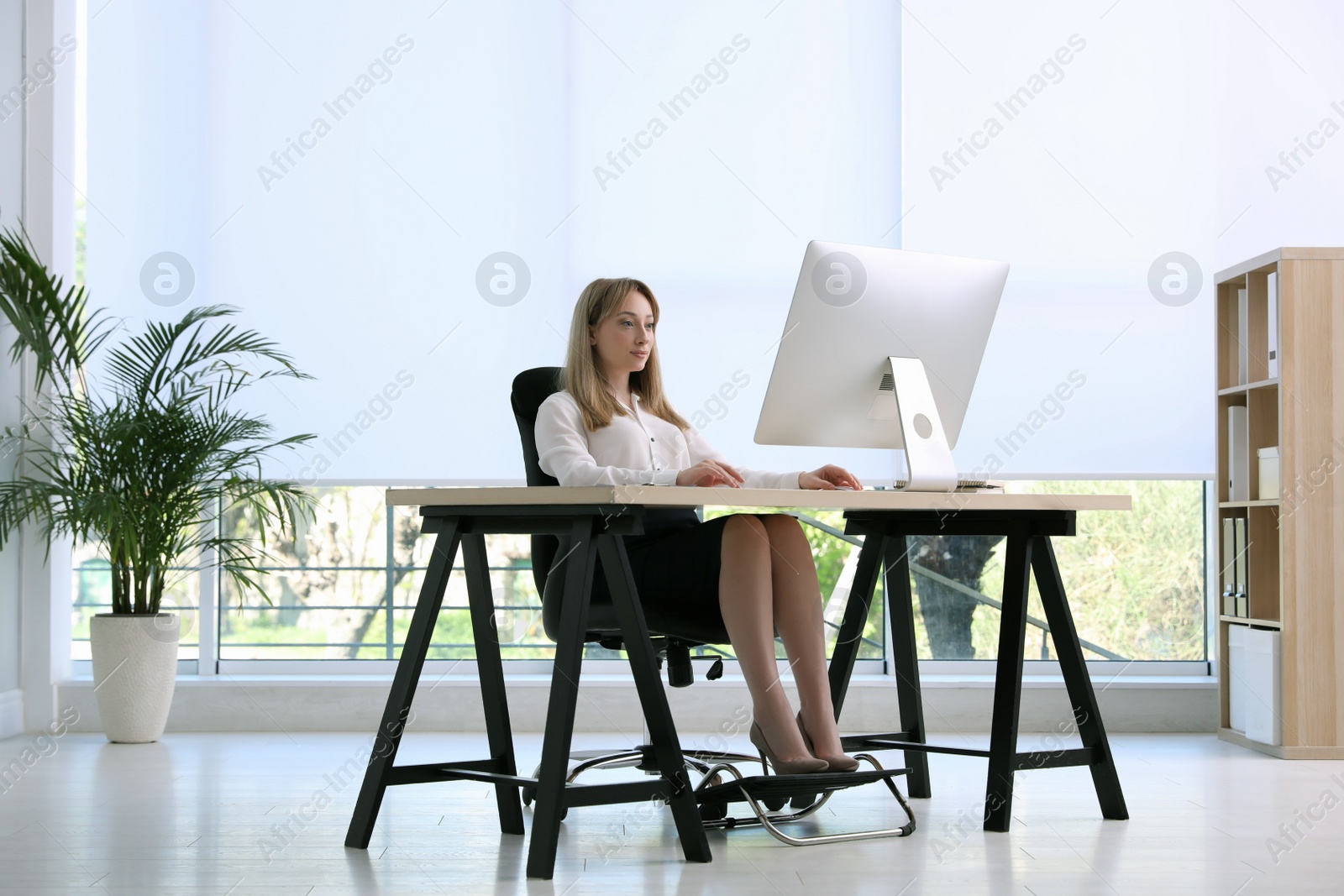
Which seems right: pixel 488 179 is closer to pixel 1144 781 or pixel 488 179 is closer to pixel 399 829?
pixel 399 829

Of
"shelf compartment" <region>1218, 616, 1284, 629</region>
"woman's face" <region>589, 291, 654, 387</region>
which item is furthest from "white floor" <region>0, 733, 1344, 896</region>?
"woman's face" <region>589, 291, 654, 387</region>

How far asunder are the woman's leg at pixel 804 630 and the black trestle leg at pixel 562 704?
406 mm

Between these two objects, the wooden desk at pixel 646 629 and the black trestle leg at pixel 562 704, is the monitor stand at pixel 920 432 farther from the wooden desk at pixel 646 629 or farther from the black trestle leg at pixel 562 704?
the black trestle leg at pixel 562 704

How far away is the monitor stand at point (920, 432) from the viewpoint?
7.50 feet

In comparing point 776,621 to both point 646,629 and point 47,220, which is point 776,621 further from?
point 47,220

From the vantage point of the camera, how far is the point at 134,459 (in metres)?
3.51

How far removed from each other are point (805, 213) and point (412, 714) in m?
2.03

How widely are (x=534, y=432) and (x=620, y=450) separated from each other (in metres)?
0.19

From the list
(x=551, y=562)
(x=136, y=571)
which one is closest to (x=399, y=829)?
(x=551, y=562)

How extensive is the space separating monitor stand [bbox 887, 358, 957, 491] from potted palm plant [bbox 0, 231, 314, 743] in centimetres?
203

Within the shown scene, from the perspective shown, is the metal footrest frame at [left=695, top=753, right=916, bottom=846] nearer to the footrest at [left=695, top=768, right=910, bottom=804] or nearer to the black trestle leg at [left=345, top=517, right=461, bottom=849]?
the footrest at [left=695, top=768, right=910, bottom=804]

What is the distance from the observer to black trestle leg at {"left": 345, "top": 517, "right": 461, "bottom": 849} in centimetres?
223

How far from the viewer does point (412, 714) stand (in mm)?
3803

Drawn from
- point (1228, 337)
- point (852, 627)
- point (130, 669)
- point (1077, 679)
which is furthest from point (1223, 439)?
point (130, 669)
